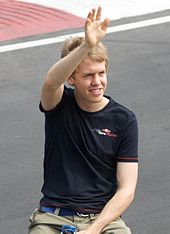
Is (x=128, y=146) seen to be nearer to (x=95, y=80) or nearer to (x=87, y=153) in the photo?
(x=87, y=153)

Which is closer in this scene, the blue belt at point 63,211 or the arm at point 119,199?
the arm at point 119,199

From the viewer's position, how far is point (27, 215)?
8156 millimetres

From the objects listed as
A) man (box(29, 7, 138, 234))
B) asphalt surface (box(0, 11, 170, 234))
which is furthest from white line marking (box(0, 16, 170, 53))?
man (box(29, 7, 138, 234))

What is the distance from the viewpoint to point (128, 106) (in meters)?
10.8

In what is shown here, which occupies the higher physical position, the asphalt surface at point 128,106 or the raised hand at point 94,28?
the raised hand at point 94,28

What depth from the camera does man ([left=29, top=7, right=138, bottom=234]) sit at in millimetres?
5320

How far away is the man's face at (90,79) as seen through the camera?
208 inches

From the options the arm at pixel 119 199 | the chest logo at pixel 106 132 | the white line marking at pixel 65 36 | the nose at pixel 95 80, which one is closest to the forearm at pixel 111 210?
the arm at pixel 119 199

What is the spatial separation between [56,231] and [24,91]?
6364 millimetres

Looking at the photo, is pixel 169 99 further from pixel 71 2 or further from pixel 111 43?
pixel 71 2

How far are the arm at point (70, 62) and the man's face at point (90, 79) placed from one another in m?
0.10

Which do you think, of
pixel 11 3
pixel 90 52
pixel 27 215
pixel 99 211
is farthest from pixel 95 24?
pixel 11 3

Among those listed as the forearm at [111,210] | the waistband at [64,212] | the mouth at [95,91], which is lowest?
the waistband at [64,212]

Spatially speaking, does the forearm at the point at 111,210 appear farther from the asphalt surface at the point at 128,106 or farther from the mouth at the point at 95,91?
the asphalt surface at the point at 128,106
